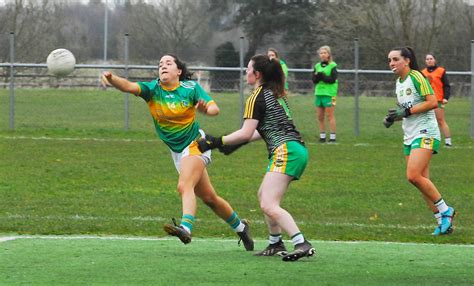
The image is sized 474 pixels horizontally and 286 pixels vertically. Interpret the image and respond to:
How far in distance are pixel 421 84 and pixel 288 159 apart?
2.96m

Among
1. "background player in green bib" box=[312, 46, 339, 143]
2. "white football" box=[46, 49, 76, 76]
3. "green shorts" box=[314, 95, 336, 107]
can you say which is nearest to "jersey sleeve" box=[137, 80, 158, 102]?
"white football" box=[46, 49, 76, 76]

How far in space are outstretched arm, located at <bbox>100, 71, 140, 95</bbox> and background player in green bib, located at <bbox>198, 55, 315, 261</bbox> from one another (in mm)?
1134

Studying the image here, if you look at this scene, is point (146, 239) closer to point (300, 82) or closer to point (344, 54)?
point (300, 82)

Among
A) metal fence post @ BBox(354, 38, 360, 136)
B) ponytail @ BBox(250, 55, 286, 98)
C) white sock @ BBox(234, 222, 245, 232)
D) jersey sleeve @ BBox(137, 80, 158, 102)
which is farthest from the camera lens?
metal fence post @ BBox(354, 38, 360, 136)

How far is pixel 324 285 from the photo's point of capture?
763 centimetres

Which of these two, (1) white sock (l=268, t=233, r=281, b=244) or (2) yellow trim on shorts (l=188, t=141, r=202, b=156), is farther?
(2) yellow trim on shorts (l=188, t=141, r=202, b=156)

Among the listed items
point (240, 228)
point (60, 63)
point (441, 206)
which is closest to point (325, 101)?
point (441, 206)

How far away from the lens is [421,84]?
36.8 ft

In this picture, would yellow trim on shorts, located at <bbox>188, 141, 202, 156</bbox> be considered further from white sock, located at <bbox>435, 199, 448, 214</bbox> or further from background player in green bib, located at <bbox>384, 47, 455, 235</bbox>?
white sock, located at <bbox>435, 199, 448, 214</bbox>

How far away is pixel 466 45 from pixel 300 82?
5.66 metres

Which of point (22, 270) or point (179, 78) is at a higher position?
point (179, 78)

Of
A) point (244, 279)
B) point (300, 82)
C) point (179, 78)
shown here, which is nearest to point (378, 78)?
point (300, 82)

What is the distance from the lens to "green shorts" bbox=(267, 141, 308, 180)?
28.8 ft

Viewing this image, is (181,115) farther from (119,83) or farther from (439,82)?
(439,82)
